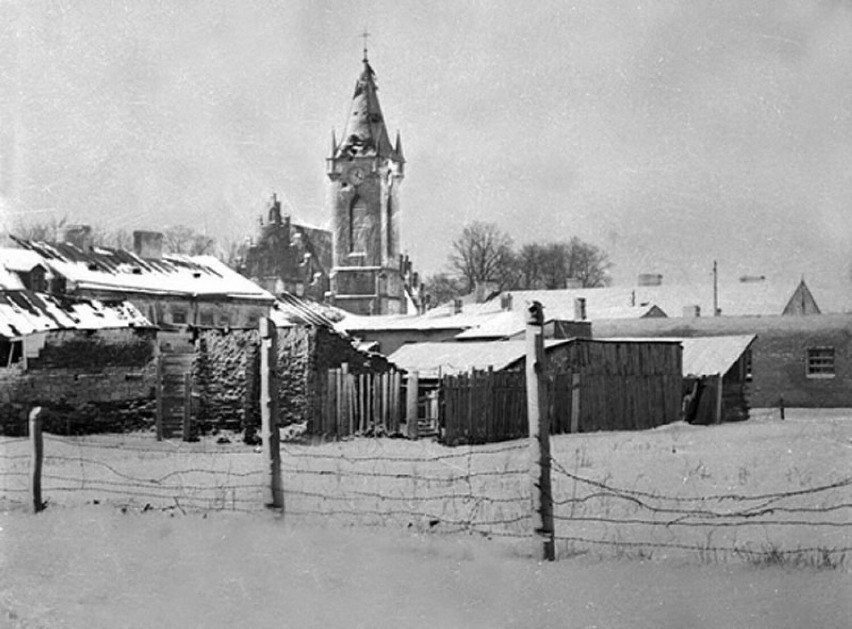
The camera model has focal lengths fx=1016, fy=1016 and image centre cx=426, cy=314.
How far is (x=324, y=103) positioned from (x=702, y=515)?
151 inches

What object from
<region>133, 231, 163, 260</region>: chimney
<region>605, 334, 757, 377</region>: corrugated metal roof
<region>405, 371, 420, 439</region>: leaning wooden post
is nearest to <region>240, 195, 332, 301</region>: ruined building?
<region>405, 371, 420, 439</region>: leaning wooden post

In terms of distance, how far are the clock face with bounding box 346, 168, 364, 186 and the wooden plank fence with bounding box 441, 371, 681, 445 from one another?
536cm

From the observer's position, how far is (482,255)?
28.7 feet

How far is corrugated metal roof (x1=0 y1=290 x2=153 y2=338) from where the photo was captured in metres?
16.4

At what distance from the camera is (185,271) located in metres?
24.6

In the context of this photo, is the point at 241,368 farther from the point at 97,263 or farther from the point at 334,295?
the point at 97,263

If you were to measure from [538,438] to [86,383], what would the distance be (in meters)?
9.86

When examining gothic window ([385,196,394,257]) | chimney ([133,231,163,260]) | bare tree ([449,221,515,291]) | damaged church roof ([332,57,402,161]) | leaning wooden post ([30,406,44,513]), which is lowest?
leaning wooden post ([30,406,44,513])

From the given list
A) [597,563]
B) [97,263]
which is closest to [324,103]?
[597,563]

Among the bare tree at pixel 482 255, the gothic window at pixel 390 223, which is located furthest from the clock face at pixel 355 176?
the bare tree at pixel 482 255

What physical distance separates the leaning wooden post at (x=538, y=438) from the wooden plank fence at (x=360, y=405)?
22.4ft

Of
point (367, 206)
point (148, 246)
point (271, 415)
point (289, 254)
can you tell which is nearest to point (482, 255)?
point (367, 206)

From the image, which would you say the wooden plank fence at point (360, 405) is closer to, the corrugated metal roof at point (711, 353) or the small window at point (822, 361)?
the corrugated metal roof at point (711, 353)

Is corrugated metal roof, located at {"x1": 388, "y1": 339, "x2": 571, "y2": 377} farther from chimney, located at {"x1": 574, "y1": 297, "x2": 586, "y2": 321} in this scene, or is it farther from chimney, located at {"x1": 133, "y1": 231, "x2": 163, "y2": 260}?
chimney, located at {"x1": 133, "y1": 231, "x2": 163, "y2": 260}
